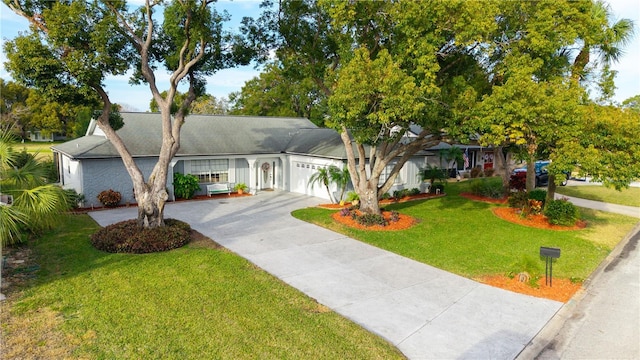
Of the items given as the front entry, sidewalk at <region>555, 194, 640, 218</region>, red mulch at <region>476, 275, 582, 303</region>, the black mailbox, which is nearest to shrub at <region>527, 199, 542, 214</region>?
sidewalk at <region>555, 194, 640, 218</region>

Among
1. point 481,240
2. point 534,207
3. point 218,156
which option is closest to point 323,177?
point 218,156

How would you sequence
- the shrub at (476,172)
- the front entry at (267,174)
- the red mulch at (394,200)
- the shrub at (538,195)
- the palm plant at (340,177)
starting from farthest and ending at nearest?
1. the shrub at (476,172)
2. the front entry at (267,174)
3. the red mulch at (394,200)
4. the palm plant at (340,177)
5. the shrub at (538,195)

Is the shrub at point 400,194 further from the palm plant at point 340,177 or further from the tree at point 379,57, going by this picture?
the tree at point 379,57

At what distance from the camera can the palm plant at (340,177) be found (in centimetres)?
1884

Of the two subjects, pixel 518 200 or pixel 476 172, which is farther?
pixel 476 172

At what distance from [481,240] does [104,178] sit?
16281mm

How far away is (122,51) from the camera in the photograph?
42.9 feet

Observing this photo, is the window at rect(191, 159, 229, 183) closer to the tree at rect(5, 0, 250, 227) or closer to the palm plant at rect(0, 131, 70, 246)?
the tree at rect(5, 0, 250, 227)

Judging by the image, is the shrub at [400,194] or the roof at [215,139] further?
the shrub at [400,194]

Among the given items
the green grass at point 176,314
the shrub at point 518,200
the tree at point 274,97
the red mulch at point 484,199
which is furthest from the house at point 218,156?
the tree at point 274,97

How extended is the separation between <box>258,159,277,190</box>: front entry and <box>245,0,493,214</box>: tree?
8.47m

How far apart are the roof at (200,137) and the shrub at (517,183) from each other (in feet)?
45.3

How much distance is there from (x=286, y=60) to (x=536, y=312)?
39.8 ft

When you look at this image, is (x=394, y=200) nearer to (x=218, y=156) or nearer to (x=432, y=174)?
(x=432, y=174)
